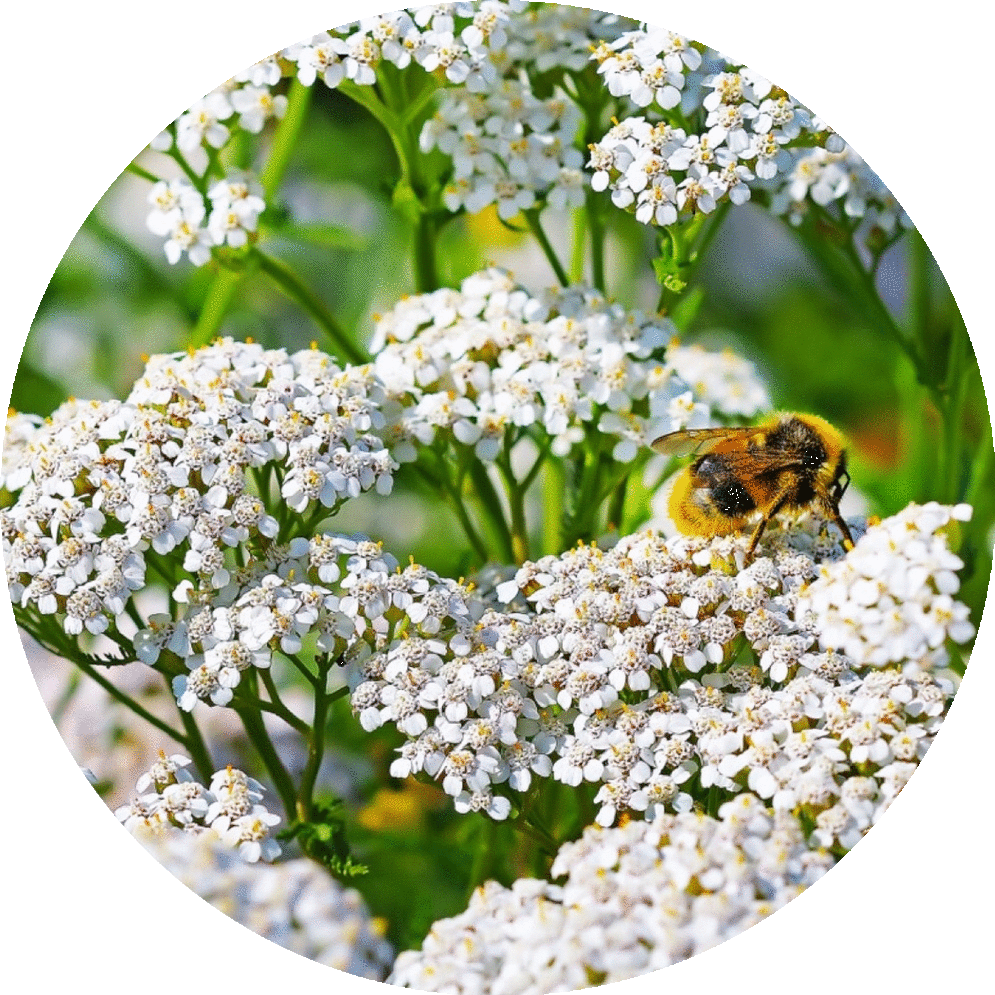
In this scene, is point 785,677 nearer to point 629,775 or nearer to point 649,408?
point 629,775

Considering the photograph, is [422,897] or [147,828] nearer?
[147,828]

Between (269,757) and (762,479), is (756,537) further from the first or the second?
(269,757)

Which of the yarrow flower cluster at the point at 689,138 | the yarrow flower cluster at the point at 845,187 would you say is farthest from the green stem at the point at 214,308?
the yarrow flower cluster at the point at 845,187

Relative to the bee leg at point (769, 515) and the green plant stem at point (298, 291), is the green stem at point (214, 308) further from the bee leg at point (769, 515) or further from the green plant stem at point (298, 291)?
the bee leg at point (769, 515)

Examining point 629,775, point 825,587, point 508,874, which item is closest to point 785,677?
point 825,587

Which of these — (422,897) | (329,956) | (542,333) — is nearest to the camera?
(329,956)

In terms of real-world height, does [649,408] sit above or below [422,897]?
above

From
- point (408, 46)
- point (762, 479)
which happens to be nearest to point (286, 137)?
point (408, 46)
